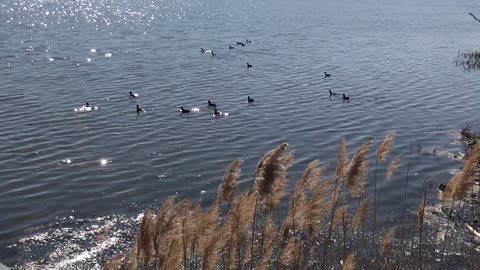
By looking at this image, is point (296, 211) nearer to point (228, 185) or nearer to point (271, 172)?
point (271, 172)

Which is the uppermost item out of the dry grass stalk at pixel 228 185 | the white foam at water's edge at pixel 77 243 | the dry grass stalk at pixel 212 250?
the dry grass stalk at pixel 228 185

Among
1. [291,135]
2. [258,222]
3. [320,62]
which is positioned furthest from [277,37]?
[258,222]

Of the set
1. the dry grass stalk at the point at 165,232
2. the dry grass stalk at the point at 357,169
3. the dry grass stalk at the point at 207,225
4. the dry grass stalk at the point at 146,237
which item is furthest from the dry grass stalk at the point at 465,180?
the dry grass stalk at the point at 146,237

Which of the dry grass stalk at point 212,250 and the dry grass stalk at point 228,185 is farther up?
the dry grass stalk at point 228,185

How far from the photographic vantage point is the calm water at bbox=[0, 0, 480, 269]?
652 inches

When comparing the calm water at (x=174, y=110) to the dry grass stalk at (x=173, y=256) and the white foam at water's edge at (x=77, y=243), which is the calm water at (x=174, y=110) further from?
the dry grass stalk at (x=173, y=256)

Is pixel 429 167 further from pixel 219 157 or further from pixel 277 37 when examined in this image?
pixel 277 37

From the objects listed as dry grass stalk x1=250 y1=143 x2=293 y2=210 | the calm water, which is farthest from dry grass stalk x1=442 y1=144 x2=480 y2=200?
the calm water

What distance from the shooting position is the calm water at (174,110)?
54.3 ft

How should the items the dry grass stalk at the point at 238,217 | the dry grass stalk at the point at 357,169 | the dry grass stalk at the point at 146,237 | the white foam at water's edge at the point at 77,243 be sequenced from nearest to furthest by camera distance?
1. the dry grass stalk at the point at 146,237
2. the dry grass stalk at the point at 238,217
3. the dry grass stalk at the point at 357,169
4. the white foam at water's edge at the point at 77,243

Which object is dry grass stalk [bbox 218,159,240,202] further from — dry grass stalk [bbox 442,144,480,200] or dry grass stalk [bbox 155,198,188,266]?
dry grass stalk [bbox 442,144,480,200]

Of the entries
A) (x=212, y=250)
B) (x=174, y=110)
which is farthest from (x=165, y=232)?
(x=174, y=110)

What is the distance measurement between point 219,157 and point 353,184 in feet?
45.9

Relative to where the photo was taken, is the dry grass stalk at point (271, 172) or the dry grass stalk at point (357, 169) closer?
the dry grass stalk at point (271, 172)
